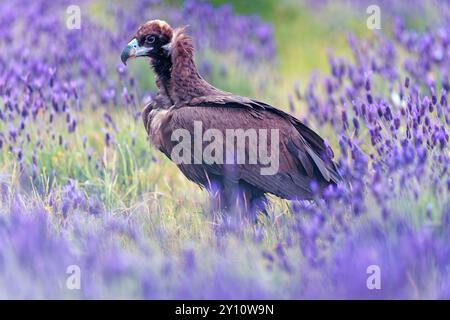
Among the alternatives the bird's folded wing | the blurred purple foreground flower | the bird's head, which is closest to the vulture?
the bird's folded wing

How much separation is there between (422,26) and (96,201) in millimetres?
6320

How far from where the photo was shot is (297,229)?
4234 millimetres

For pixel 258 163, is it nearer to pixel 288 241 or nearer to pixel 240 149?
pixel 240 149

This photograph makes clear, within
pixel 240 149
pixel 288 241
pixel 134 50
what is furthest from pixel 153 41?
pixel 288 241

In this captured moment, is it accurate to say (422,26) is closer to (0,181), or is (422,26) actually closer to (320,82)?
(320,82)

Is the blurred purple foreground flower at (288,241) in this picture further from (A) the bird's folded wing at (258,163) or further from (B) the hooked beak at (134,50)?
(B) the hooked beak at (134,50)

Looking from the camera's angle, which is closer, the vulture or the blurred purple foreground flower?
the blurred purple foreground flower

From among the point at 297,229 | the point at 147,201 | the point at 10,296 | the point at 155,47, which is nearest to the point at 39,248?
the point at 10,296

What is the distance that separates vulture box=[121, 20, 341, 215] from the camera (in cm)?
503

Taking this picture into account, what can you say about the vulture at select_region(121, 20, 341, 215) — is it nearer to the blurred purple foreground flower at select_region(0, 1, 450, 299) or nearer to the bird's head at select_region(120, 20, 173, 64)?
the blurred purple foreground flower at select_region(0, 1, 450, 299)

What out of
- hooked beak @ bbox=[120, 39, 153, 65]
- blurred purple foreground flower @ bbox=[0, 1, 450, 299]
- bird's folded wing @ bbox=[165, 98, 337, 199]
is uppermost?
hooked beak @ bbox=[120, 39, 153, 65]

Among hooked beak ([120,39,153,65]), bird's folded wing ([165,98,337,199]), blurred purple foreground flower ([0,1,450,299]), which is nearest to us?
blurred purple foreground flower ([0,1,450,299])

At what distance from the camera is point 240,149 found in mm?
5043

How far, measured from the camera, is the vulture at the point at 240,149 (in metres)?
5.03
